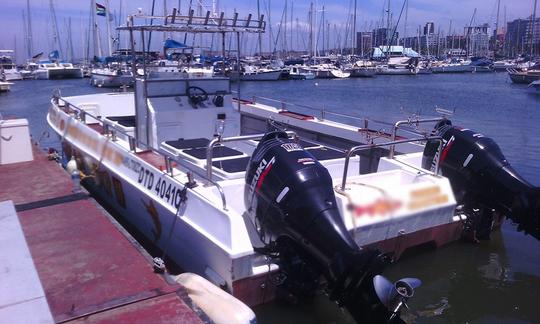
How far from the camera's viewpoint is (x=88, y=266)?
4.18 metres

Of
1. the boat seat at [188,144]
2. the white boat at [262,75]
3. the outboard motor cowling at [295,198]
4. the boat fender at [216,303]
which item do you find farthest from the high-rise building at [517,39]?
the boat fender at [216,303]

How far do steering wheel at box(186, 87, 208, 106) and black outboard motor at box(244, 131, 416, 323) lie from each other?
11.1 feet

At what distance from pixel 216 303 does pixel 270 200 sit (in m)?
1.05

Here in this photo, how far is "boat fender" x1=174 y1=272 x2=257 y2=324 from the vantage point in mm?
3640

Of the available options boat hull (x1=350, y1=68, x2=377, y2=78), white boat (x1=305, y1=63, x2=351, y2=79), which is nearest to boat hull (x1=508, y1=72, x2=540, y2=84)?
boat hull (x1=350, y1=68, x2=377, y2=78)

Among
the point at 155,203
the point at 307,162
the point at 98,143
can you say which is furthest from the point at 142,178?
the point at 307,162

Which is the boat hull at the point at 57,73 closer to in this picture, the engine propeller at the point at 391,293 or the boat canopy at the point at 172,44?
the boat canopy at the point at 172,44

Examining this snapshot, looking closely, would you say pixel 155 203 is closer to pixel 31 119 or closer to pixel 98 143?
pixel 98 143

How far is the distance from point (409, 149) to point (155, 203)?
4037 mm

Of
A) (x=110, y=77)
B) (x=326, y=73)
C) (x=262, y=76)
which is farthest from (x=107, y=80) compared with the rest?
(x=326, y=73)

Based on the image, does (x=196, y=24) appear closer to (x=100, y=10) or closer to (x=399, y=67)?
(x=100, y=10)

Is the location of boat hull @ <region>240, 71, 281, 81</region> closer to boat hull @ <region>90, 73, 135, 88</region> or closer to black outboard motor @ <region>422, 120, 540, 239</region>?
boat hull @ <region>90, 73, 135, 88</region>

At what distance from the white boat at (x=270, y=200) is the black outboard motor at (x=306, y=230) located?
10 millimetres

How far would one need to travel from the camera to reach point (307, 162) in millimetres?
4332
